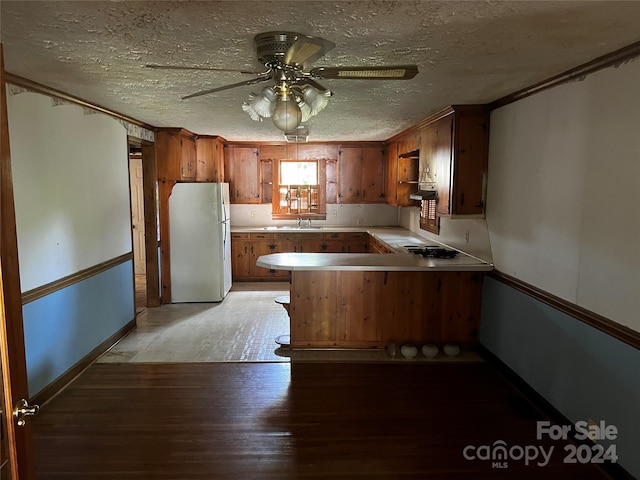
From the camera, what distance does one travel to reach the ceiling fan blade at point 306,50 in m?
1.60

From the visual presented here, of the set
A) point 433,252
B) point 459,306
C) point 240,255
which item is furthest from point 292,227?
point 459,306

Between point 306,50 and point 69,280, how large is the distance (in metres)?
2.78

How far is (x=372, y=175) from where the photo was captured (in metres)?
7.09

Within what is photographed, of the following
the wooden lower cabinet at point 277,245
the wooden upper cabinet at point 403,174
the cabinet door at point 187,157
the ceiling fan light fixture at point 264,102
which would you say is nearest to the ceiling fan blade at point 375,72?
the ceiling fan light fixture at point 264,102

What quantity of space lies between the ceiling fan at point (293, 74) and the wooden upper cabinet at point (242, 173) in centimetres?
470

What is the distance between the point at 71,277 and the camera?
3443mm

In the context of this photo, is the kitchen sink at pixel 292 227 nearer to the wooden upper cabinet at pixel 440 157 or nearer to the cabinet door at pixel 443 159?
the wooden upper cabinet at pixel 440 157

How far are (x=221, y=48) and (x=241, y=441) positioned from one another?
86.7 inches

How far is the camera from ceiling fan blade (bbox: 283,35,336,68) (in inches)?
63.1

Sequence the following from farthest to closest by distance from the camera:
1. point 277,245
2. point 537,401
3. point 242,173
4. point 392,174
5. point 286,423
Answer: point 242,173, point 277,245, point 392,174, point 537,401, point 286,423

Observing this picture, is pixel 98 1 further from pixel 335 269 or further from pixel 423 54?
pixel 335 269

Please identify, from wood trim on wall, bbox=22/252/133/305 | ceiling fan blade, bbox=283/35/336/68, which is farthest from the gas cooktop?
wood trim on wall, bbox=22/252/133/305

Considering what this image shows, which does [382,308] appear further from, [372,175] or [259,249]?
[372,175]

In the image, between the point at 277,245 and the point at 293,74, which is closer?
the point at 293,74
